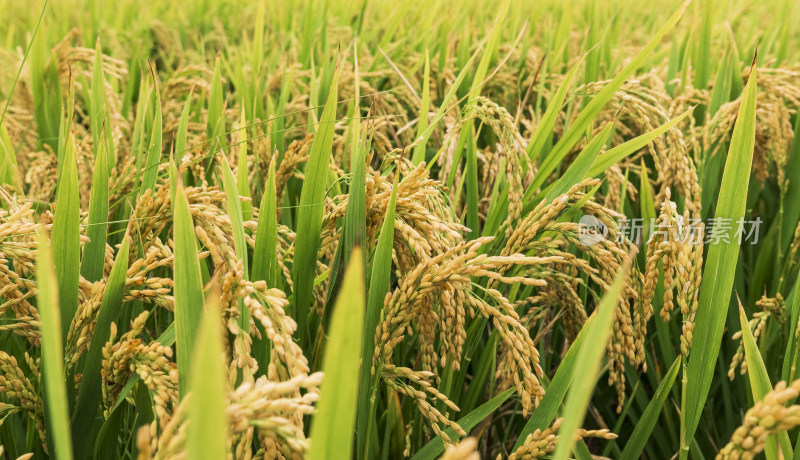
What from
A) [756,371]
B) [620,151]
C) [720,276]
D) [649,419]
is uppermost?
[620,151]

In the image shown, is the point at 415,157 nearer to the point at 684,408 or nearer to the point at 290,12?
the point at 684,408

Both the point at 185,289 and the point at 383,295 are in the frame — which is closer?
the point at 185,289

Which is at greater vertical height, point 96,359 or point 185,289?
point 185,289

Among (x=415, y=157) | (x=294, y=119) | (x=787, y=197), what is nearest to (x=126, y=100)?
(x=294, y=119)

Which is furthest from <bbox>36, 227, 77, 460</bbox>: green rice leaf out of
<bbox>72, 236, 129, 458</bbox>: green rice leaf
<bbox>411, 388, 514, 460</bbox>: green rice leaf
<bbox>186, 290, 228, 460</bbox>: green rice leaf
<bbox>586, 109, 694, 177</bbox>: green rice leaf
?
<bbox>586, 109, 694, 177</bbox>: green rice leaf

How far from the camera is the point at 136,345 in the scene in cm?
95

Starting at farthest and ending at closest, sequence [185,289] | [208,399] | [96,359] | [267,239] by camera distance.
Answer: [267,239]
[96,359]
[185,289]
[208,399]

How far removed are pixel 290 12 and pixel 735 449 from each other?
4.22 m

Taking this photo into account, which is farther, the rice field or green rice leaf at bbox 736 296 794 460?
green rice leaf at bbox 736 296 794 460

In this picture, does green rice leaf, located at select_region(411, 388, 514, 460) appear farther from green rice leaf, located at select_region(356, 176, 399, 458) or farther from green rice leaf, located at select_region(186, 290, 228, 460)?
green rice leaf, located at select_region(186, 290, 228, 460)

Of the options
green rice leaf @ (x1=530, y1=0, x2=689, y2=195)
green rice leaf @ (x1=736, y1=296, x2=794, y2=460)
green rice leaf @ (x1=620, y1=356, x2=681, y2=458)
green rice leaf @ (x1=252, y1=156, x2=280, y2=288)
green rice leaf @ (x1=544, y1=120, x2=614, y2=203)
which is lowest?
green rice leaf @ (x1=620, y1=356, x2=681, y2=458)

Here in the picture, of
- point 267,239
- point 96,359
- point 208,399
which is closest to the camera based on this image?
point 208,399

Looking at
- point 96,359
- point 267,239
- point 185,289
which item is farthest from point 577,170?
point 96,359

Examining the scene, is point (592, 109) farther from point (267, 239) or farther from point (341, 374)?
point (341, 374)
